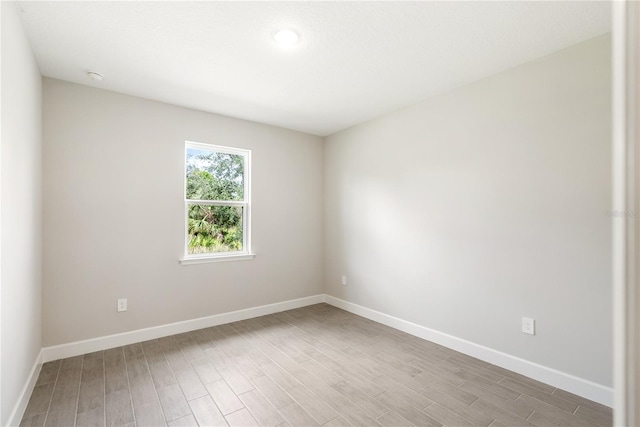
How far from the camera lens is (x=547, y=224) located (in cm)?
236

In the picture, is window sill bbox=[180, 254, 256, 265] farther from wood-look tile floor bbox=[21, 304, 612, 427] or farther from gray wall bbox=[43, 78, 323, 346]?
wood-look tile floor bbox=[21, 304, 612, 427]

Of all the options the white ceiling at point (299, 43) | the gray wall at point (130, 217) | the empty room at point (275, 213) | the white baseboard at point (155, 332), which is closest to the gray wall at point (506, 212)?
the empty room at point (275, 213)

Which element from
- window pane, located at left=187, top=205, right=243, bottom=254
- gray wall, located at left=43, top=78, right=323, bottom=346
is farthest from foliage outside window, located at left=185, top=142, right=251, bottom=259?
gray wall, located at left=43, top=78, right=323, bottom=346

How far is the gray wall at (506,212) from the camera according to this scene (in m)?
2.15

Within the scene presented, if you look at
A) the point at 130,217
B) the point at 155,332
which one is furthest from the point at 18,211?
the point at 155,332

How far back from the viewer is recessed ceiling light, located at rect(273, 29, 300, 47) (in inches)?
81.6

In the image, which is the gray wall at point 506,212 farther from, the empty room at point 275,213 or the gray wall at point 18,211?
the gray wall at point 18,211

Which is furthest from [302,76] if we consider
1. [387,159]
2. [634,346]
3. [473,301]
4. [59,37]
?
[634,346]

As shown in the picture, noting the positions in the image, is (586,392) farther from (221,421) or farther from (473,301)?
(221,421)

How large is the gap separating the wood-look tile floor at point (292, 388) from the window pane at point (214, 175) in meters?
1.63

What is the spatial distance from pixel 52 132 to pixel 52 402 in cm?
217

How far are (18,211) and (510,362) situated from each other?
12.3 ft

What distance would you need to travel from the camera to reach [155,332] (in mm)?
3170

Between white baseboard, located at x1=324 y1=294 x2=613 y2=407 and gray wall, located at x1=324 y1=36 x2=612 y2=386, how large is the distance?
0.05 meters
